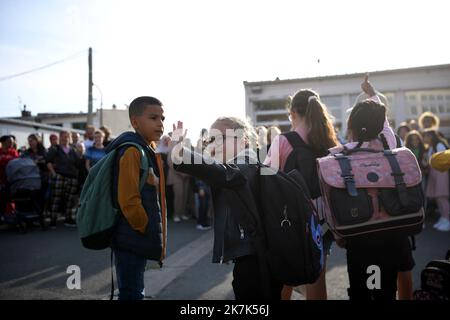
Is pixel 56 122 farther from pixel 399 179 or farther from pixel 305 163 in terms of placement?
pixel 399 179

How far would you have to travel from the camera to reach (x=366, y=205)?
239 centimetres

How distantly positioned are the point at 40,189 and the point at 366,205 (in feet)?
24.9

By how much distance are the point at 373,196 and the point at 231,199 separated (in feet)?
3.02

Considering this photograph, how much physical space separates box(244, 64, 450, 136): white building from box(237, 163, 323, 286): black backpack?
342 inches

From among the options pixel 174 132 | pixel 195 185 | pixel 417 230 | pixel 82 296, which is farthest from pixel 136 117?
pixel 195 185

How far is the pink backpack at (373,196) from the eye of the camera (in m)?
2.38

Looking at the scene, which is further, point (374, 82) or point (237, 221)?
point (374, 82)

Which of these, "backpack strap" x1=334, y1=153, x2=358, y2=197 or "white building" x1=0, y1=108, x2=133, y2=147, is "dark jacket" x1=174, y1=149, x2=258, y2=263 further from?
"white building" x1=0, y1=108, x2=133, y2=147

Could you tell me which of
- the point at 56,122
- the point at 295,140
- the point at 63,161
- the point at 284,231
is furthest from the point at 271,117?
the point at 56,122

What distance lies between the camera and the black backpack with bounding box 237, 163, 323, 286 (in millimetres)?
2090

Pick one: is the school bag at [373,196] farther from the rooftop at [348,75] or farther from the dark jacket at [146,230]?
the rooftop at [348,75]

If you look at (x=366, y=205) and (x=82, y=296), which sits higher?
(x=366, y=205)

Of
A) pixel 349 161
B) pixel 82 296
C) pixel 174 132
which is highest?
pixel 174 132
